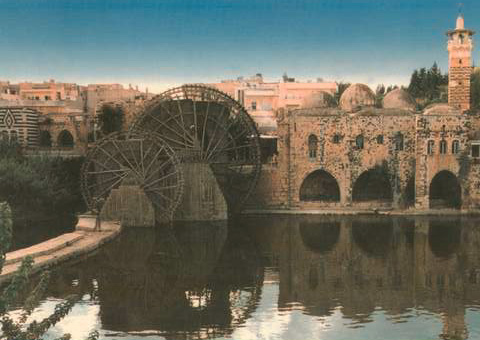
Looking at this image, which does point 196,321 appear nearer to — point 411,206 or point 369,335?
point 369,335

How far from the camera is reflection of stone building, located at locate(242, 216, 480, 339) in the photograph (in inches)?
574

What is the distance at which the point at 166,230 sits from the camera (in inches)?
970

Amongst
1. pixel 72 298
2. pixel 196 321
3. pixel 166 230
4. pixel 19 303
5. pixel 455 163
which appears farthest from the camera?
pixel 455 163

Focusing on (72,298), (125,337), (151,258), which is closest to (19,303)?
(125,337)

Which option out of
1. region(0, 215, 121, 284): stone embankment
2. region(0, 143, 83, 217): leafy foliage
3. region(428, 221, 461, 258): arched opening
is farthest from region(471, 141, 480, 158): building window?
region(0, 143, 83, 217): leafy foliage

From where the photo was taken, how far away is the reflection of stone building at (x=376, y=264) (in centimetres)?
1457

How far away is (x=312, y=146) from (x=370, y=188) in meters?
4.44

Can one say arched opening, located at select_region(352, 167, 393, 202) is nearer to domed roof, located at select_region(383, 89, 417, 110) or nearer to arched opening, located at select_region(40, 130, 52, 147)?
domed roof, located at select_region(383, 89, 417, 110)

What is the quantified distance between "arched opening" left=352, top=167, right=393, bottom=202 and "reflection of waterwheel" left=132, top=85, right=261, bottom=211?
6.28 m

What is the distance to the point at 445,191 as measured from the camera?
1277 inches

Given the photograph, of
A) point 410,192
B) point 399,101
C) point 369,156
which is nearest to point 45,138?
point 369,156

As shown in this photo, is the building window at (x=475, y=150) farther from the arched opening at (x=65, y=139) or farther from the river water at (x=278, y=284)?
the arched opening at (x=65, y=139)

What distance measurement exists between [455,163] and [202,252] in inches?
609

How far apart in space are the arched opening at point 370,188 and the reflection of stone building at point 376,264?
3.41m
